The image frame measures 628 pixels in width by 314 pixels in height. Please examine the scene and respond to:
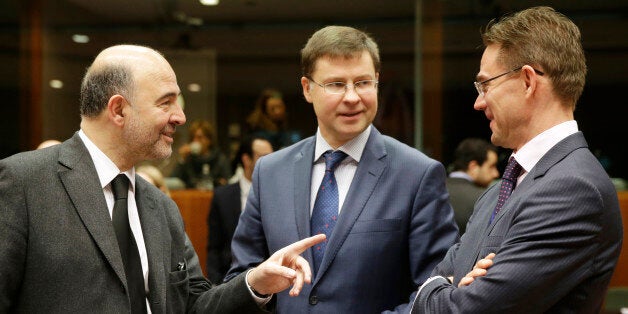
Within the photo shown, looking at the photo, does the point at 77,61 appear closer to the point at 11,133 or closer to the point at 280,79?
the point at 11,133

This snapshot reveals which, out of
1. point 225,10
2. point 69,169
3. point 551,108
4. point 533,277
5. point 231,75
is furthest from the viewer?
point 231,75

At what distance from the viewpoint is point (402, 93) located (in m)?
8.33

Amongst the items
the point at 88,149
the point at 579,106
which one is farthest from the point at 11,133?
the point at 88,149

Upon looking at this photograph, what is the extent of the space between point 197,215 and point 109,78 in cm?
482

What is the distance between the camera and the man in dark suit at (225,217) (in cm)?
517

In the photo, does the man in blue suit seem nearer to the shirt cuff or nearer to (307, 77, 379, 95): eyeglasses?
(307, 77, 379, 95): eyeglasses

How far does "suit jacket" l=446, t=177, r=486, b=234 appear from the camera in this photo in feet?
15.8

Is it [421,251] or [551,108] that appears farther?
[421,251]

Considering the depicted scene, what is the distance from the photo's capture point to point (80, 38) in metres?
8.84

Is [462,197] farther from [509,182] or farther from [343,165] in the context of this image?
[509,182]

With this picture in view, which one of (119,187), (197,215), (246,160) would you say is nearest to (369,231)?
(119,187)

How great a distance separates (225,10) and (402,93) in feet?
7.16

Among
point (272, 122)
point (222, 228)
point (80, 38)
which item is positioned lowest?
point (222, 228)

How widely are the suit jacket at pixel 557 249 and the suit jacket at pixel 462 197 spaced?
2.87 metres
